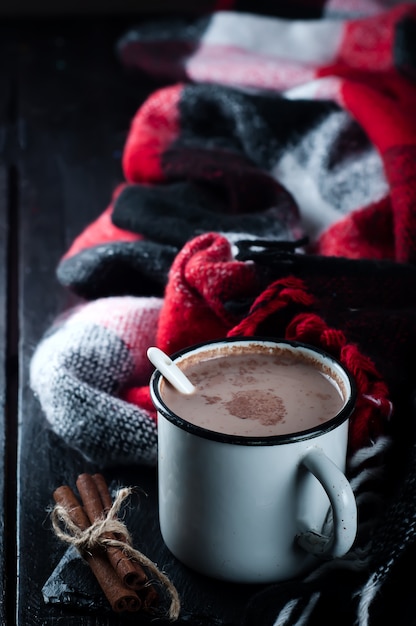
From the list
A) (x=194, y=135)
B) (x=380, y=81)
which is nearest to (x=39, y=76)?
(x=194, y=135)

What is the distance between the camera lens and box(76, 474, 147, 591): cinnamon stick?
558 mm

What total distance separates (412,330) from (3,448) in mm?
341

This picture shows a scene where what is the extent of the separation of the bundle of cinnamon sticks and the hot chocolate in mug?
35 millimetres

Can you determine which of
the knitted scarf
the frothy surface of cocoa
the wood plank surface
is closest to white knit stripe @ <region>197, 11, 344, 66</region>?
the knitted scarf

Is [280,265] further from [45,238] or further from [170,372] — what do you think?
[45,238]

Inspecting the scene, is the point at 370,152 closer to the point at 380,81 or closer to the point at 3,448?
the point at 380,81

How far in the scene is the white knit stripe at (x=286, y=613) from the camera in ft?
1.77

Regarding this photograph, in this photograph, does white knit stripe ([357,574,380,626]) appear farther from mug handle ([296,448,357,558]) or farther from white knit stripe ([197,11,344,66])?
white knit stripe ([197,11,344,66])

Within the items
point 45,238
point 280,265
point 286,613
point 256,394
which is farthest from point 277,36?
point 286,613

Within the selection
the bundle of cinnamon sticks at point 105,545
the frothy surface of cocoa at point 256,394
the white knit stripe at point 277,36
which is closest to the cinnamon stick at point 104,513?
the bundle of cinnamon sticks at point 105,545

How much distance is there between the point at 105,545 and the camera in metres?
0.58

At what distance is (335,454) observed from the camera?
55 cm

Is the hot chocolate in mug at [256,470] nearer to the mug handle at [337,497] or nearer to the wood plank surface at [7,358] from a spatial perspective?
the mug handle at [337,497]

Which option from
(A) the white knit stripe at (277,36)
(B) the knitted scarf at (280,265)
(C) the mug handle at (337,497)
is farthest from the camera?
(A) the white knit stripe at (277,36)
